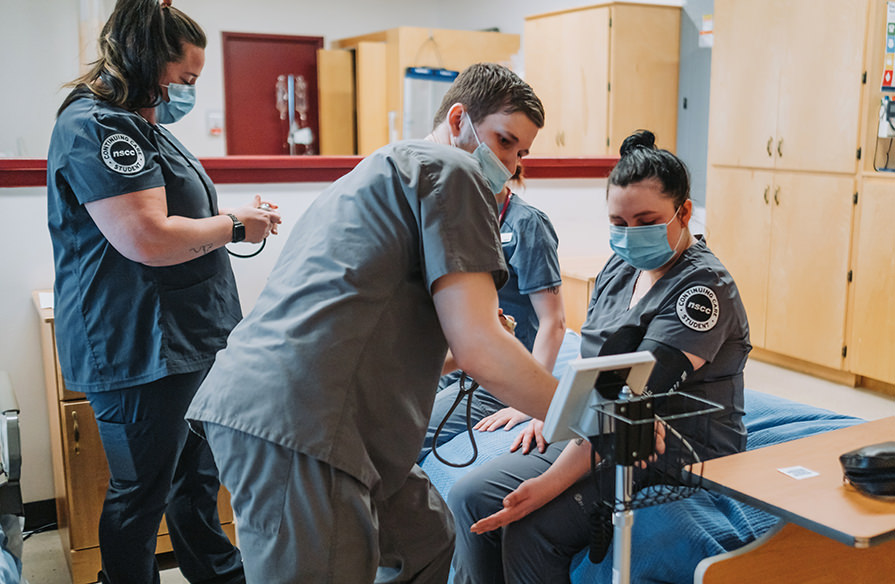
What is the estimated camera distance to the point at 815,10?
4129 mm

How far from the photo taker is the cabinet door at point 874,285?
12.8 ft

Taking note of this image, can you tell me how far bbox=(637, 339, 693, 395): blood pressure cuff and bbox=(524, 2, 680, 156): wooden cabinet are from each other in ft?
12.1

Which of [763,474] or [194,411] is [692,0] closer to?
[763,474]

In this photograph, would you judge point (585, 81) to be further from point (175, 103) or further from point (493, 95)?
point (493, 95)

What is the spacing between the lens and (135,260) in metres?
1.79

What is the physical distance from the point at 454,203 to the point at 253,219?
3.17ft

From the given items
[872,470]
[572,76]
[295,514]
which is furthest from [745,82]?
[295,514]

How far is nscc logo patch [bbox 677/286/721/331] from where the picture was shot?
1633 mm

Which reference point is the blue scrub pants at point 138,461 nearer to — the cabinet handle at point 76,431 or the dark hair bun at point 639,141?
the cabinet handle at point 76,431

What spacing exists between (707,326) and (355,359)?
0.78 meters

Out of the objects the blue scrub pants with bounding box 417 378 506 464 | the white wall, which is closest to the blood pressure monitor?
the blue scrub pants with bounding box 417 378 506 464

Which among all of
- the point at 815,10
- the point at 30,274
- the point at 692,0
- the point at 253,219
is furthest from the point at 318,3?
the point at 253,219

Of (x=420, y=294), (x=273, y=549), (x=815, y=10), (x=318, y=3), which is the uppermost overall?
(x=318, y=3)

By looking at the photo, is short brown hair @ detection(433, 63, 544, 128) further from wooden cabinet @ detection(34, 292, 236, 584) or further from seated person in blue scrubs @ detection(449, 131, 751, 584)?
wooden cabinet @ detection(34, 292, 236, 584)
